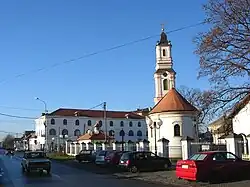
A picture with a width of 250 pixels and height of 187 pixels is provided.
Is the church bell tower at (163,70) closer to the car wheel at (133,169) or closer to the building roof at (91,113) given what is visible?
the car wheel at (133,169)

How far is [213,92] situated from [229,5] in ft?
18.3

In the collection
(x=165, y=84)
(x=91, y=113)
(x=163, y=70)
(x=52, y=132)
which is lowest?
(x=52, y=132)

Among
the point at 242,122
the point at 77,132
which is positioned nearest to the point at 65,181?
the point at 242,122

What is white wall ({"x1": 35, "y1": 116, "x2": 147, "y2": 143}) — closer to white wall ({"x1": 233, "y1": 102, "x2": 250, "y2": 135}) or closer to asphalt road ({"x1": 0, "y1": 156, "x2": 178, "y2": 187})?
white wall ({"x1": 233, "y1": 102, "x2": 250, "y2": 135})

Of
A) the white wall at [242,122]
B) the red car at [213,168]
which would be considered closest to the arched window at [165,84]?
the white wall at [242,122]

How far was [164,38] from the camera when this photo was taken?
79250 mm

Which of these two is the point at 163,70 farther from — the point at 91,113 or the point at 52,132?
the point at 91,113

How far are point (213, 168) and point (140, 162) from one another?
9583 mm

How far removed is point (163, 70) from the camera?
7556 centimetres

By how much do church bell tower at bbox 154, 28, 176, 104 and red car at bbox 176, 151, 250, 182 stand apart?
52300 mm

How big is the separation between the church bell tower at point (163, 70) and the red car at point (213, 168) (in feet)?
172

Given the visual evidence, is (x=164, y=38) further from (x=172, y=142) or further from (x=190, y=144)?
(x=190, y=144)

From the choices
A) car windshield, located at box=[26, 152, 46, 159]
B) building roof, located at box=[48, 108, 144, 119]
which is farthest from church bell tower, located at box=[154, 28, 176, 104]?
building roof, located at box=[48, 108, 144, 119]

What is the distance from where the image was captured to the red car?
64.2ft
